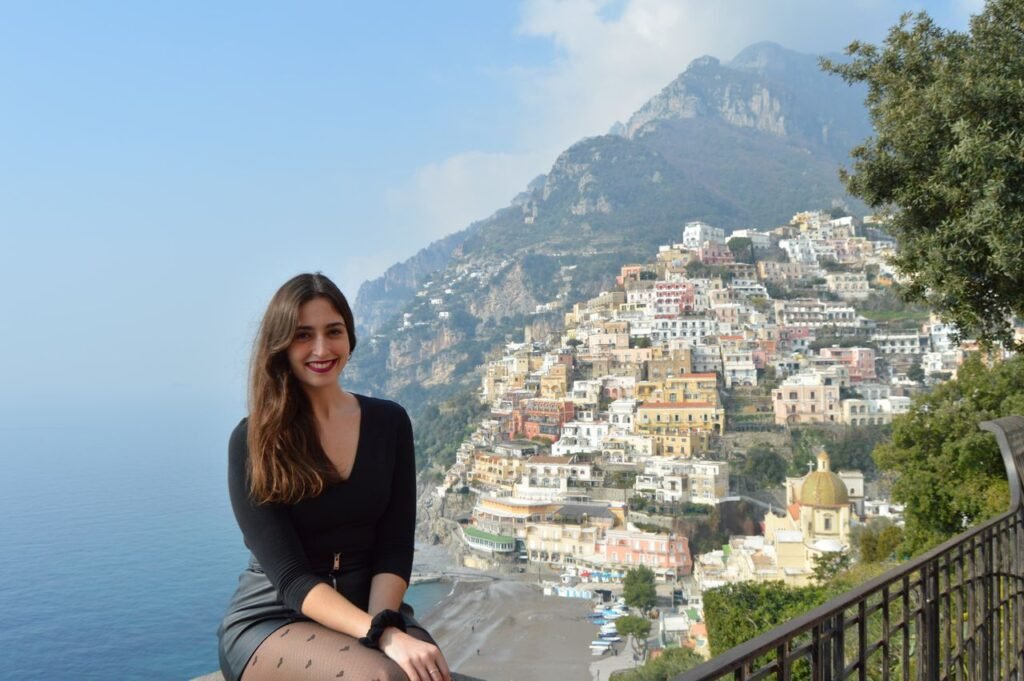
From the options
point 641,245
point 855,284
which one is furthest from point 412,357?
point 855,284

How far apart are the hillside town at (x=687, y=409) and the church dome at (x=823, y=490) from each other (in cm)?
5

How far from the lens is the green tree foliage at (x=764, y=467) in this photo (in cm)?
3192

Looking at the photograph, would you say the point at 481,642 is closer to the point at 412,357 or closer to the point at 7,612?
the point at 7,612

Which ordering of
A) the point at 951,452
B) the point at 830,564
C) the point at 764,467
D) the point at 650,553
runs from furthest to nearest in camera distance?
1. the point at 764,467
2. the point at 650,553
3. the point at 830,564
4. the point at 951,452

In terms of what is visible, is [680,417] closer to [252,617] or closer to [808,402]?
[808,402]

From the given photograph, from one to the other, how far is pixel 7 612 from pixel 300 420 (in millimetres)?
31981

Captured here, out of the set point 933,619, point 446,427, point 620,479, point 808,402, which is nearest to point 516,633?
point 620,479

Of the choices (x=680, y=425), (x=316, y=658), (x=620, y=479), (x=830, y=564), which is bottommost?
(x=830, y=564)

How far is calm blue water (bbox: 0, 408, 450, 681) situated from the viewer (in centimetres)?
2314

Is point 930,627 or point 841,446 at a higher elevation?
point 930,627

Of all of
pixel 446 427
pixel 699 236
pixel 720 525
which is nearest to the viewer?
pixel 720 525

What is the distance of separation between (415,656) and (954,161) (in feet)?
9.35

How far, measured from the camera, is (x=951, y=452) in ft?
22.3

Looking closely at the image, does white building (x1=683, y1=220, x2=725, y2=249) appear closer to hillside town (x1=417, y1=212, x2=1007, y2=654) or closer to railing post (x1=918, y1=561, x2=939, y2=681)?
hillside town (x1=417, y1=212, x2=1007, y2=654)
